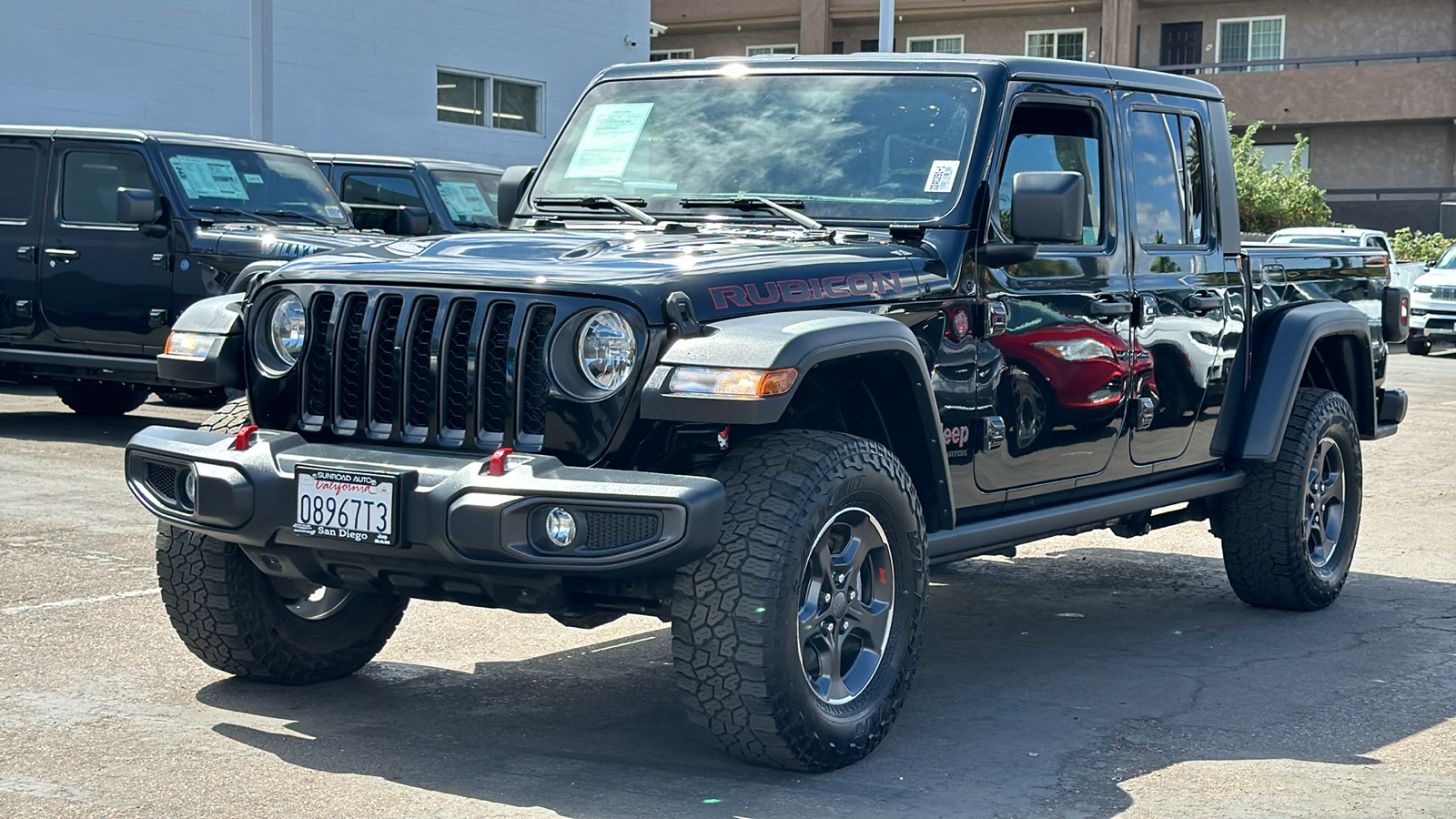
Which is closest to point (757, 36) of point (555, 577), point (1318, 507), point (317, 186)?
point (317, 186)

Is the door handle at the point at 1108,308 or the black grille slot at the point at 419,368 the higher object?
the door handle at the point at 1108,308

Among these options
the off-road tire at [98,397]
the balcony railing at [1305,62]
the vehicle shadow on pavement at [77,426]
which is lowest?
the vehicle shadow on pavement at [77,426]

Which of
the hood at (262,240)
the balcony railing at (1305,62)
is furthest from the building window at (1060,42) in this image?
the hood at (262,240)

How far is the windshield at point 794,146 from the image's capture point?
5711 millimetres

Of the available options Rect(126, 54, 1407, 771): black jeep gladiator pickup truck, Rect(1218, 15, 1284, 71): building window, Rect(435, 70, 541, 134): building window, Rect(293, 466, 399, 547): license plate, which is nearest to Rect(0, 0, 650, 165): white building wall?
Rect(435, 70, 541, 134): building window

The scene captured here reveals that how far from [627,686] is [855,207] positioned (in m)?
1.69

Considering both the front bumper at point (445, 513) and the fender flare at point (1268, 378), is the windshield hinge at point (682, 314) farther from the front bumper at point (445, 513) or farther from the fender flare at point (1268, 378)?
the fender flare at point (1268, 378)

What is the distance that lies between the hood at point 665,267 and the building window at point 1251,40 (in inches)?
1518

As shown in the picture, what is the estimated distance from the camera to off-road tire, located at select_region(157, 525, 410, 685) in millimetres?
5234

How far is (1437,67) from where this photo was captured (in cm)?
3900

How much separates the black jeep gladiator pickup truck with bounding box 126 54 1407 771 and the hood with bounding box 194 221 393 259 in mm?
5474

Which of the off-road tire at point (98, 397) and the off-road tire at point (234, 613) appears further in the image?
the off-road tire at point (98, 397)

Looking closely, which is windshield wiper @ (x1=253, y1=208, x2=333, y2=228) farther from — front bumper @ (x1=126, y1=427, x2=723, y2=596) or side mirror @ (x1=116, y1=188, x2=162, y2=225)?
front bumper @ (x1=126, y1=427, x2=723, y2=596)

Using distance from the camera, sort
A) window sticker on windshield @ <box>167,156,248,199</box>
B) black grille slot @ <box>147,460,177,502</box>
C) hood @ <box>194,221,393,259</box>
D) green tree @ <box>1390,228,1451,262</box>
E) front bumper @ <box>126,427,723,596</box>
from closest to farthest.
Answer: front bumper @ <box>126,427,723,596</box>
black grille slot @ <box>147,460,177,502</box>
hood @ <box>194,221,393,259</box>
window sticker on windshield @ <box>167,156,248,199</box>
green tree @ <box>1390,228,1451,262</box>
